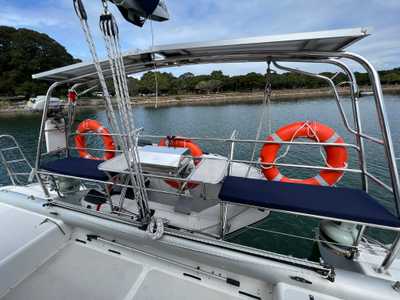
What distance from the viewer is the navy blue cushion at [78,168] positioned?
184cm

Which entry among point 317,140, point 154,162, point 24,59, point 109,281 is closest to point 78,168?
point 154,162

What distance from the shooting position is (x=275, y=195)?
1.41 meters

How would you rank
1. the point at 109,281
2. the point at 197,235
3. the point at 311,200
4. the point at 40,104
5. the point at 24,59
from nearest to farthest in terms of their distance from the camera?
the point at 311,200, the point at 109,281, the point at 197,235, the point at 40,104, the point at 24,59

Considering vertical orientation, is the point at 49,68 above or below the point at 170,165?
above

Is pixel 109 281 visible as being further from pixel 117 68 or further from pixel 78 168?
pixel 117 68

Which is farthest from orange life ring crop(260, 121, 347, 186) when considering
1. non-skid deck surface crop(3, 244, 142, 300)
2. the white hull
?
non-skid deck surface crop(3, 244, 142, 300)

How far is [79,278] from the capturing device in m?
1.48

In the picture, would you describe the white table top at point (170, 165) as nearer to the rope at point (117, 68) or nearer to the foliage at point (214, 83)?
the rope at point (117, 68)

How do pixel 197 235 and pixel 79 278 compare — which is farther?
pixel 197 235

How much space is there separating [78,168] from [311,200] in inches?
81.0

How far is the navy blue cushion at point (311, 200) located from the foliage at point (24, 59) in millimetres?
38732

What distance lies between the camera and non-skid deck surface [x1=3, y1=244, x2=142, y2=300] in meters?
1.37

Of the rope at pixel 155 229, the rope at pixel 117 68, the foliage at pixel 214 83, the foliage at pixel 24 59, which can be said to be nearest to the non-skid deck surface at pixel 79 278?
the rope at pixel 155 229

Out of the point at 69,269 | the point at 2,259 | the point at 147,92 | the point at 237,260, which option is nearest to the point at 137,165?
the point at 237,260
